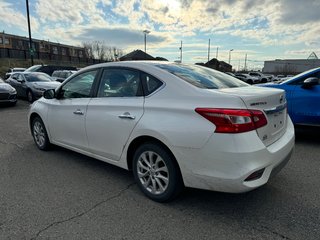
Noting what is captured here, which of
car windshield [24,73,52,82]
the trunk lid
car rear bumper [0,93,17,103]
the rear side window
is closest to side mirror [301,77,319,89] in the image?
the trunk lid

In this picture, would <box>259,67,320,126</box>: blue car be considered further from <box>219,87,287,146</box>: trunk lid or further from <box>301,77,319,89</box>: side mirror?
<box>219,87,287,146</box>: trunk lid

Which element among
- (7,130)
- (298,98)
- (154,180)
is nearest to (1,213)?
(154,180)

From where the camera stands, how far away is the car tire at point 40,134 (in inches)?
197

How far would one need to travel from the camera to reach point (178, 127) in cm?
281

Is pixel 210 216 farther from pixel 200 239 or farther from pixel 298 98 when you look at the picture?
pixel 298 98

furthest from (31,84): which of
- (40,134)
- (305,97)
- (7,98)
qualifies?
(305,97)

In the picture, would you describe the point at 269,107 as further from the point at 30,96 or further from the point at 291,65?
the point at 291,65

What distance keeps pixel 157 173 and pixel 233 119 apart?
43.8 inches

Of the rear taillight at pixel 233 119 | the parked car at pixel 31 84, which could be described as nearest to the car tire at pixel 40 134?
the rear taillight at pixel 233 119

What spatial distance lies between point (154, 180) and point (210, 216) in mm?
736

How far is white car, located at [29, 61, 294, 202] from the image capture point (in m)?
2.59

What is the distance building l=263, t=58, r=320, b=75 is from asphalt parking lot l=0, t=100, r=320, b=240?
82.1 meters

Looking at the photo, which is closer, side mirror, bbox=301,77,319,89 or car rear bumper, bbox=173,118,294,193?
car rear bumper, bbox=173,118,294,193

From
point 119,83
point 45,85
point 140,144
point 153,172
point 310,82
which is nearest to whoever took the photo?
point 153,172
